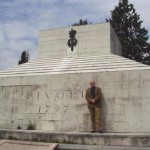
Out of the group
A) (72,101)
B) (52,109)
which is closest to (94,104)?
(72,101)

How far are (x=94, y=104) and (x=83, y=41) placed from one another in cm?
387

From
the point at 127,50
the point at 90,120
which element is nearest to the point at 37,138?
the point at 90,120

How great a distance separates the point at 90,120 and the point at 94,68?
6.20 feet

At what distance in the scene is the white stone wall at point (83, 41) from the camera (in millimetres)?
13531

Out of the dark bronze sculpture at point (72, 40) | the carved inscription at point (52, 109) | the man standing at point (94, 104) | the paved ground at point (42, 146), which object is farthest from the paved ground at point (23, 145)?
the dark bronze sculpture at point (72, 40)

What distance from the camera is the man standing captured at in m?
10.6

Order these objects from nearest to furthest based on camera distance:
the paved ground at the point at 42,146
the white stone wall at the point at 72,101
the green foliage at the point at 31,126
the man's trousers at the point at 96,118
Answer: the paved ground at the point at 42,146 → the man's trousers at the point at 96,118 → the white stone wall at the point at 72,101 → the green foliage at the point at 31,126

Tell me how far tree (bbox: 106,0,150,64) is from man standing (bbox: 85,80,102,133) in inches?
671

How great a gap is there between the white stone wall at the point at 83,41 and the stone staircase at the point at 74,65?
0.51 meters

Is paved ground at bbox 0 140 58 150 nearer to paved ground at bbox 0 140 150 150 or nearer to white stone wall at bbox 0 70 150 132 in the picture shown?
paved ground at bbox 0 140 150 150

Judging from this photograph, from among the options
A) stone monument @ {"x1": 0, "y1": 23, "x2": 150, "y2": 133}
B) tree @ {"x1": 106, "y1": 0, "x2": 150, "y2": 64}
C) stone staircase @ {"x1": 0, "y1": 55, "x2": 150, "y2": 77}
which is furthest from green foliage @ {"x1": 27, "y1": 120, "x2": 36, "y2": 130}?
tree @ {"x1": 106, "y1": 0, "x2": 150, "y2": 64}

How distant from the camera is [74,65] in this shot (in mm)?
12531

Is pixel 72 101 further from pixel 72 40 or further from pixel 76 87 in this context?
pixel 72 40

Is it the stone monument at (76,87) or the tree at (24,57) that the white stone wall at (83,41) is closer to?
the stone monument at (76,87)
